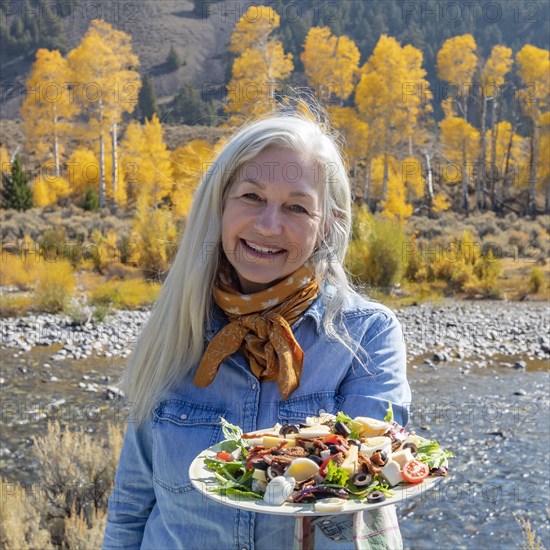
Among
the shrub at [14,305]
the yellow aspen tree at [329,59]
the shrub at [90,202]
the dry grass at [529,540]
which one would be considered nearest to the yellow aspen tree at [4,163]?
the shrub at [90,202]

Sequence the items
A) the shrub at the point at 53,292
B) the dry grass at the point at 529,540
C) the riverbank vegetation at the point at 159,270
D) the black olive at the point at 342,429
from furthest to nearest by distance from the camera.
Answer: the riverbank vegetation at the point at 159,270, the shrub at the point at 53,292, the dry grass at the point at 529,540, the black olive at the point at 342,429

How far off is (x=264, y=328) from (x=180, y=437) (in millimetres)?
381

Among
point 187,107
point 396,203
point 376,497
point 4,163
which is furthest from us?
point 187,107

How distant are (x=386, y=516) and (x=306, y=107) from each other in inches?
55.4

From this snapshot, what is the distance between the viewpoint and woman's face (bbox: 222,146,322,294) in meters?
1.91

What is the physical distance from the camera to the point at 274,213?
192cm

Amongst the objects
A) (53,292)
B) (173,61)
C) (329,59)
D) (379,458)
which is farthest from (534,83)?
(173,61)

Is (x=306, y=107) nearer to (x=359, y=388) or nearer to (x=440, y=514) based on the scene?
(x=359, y=388)

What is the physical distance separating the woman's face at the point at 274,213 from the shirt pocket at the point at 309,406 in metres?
0.34

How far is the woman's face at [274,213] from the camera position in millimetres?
1914

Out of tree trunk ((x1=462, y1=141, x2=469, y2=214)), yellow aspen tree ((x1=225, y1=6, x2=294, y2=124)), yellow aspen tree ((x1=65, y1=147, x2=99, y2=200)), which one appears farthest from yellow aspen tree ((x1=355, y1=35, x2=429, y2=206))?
yellow aspen tree ((x1=65, y1=147, x2=99, y2=200))

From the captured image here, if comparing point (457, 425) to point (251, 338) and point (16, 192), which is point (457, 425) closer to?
point (251, 338)

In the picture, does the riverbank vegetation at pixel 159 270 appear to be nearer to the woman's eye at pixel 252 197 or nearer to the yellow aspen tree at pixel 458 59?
the woman's eye at pixel 252 197

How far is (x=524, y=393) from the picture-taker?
872 cm
